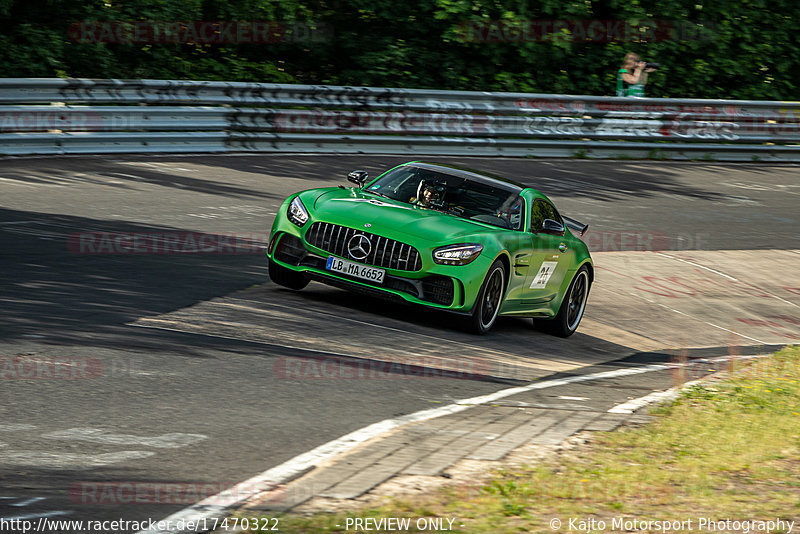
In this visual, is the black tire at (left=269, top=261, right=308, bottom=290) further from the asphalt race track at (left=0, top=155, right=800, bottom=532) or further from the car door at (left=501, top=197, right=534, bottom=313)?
the car door at (left=501, top=197, right=534, bottom=313)

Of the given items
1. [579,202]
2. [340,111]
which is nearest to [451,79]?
[340,111]

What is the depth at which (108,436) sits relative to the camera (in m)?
6.33

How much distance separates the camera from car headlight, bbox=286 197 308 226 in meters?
10.9

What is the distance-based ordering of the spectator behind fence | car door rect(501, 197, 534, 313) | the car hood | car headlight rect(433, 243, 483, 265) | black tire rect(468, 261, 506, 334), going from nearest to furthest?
car headlight rect(433, 243, 483, 265)
the car hood
black tire rect(468, 261, 506, 334)
car door rect(501, 197, 534, 313)
the spectator behind fence

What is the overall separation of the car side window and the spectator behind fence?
16172 mm

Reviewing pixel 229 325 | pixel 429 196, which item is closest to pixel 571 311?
pixel 429 196

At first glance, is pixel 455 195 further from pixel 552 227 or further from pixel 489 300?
pixel 489 300

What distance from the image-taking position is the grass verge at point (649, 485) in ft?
17.2

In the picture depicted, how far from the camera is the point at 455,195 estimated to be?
1142cm

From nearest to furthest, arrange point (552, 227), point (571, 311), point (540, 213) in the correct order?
1. point (552, 227)
2. point (540, 213)
3. point (571, 311)

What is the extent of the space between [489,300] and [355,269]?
127 centimetres

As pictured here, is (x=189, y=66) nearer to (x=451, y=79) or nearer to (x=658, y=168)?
(x=451, y=79)

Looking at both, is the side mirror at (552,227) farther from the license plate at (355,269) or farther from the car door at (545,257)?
the license plate at (355,269)

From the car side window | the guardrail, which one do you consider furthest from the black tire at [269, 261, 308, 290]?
the guardrail
